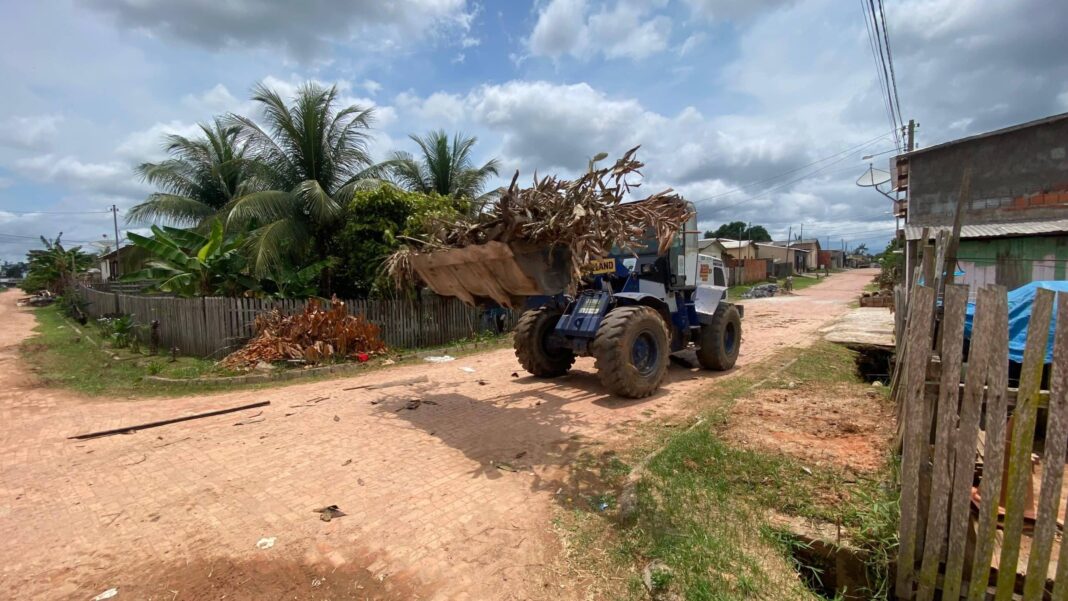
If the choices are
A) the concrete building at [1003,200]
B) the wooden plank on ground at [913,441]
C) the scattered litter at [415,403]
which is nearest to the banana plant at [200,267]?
the scattered litter at [415,403]

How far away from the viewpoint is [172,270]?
1171cm

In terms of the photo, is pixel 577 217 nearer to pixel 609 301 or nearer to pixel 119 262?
pixel 609 301

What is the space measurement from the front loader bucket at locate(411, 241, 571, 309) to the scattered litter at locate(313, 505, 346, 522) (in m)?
2.53

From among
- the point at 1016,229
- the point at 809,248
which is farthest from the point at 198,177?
the point at 809,248

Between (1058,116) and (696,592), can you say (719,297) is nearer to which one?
(696,592)

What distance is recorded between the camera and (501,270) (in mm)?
5086

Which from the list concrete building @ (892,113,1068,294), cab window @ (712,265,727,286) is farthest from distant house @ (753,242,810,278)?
cab window @ (712,265,727,286)

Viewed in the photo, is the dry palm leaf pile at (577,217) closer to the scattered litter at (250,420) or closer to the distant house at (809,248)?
the scattered litter at (250,420)

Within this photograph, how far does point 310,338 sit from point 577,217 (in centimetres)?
706

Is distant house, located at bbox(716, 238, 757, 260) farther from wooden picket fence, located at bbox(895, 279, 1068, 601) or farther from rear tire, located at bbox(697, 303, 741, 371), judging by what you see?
wooden picket fence, located at bbox(895, 279, 1068, 601)

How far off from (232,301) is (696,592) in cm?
1022

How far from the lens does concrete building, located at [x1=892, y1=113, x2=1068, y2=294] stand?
436 inches

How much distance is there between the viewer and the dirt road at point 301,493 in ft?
9.80

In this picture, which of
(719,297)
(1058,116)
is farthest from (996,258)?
(719,297)
